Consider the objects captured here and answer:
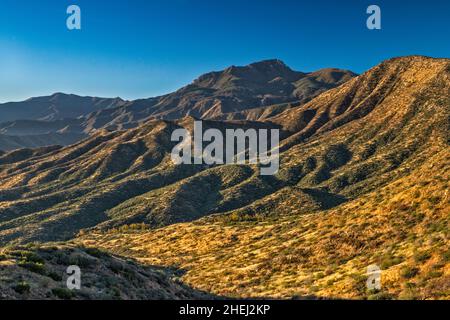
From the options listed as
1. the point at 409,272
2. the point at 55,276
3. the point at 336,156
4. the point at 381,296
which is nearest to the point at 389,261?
the point at 409,272

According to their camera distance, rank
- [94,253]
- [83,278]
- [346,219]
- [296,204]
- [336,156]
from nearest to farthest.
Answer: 1. [83,278]
2. [94,253]
3. [346,219]
4. [296,204]
5. [336,156]

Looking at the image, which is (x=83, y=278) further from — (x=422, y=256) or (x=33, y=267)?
(x=422, y=256)

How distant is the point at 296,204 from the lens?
98.8 metres

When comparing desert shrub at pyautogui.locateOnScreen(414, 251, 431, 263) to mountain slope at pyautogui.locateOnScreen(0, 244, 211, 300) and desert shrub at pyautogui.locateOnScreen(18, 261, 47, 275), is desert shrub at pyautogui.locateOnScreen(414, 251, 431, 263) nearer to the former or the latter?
mountain slope at pyautogui.locateOnScreen(0, 244, 211, 300)

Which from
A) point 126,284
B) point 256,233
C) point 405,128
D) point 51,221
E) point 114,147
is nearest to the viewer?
point 126,284

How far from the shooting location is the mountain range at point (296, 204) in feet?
110

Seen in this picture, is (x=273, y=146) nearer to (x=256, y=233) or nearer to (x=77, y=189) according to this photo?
(x=77, y=189)

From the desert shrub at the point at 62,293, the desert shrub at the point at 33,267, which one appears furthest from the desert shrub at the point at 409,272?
the desert shrub at the point at 33,267

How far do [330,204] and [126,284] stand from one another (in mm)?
77862

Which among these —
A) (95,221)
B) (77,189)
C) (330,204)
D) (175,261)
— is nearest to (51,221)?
(95,221)

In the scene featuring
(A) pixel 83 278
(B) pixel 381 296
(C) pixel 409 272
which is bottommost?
(B) pixel 381 296

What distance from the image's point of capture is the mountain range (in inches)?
1321

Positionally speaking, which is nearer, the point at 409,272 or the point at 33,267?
the point at 33,267
